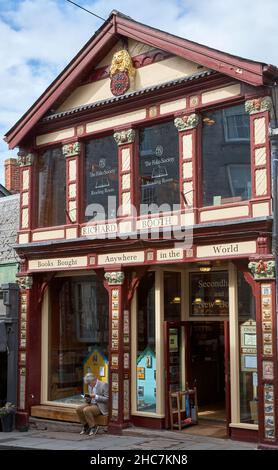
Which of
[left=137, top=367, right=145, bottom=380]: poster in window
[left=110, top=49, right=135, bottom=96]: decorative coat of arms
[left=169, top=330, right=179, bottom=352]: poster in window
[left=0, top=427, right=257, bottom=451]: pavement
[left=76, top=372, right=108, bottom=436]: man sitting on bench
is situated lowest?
[left=0, top=427, right=257, bottom=451]: pavement

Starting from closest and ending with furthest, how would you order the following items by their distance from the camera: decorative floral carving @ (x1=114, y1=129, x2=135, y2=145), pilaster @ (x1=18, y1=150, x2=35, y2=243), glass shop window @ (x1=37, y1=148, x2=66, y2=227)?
decorative floral carving @ (x1=114, y1=129, x2=135, y2=145), glass shop window @ (x1=37, y1=148, x2=66, y2=227), pilaster @ (x1=18, y1=150, x2=35, y2=243)

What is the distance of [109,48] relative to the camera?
16.2 meters

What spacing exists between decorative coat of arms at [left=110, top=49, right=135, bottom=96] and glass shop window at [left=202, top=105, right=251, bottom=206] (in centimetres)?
228

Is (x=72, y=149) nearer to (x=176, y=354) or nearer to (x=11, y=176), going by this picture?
(x=176, y=354)

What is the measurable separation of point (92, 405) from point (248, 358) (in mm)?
3961

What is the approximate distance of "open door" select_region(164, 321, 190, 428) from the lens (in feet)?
48.7

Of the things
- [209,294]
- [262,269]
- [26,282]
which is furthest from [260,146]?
[26,282]

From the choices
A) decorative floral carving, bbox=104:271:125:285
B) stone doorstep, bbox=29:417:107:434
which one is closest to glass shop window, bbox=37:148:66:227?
decorative floral carving, bbox=104:271:125:285

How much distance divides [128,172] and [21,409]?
6.50 m

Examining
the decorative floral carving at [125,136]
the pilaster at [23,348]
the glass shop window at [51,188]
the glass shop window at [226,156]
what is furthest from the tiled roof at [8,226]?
the glass shop window at [226,156]

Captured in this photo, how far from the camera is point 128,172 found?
1548 cm

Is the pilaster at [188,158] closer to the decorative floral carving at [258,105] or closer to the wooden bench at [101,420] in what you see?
the decorative floral carving at [258,105]

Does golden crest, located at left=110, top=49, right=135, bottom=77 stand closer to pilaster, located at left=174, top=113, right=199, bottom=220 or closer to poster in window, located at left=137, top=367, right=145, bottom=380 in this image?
pilaster, located at left=174, top=113, right=199, bottom=220

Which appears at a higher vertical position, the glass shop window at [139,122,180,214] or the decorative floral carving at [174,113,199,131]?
the decorative floral carving at [174,113,199,131]
